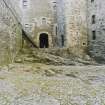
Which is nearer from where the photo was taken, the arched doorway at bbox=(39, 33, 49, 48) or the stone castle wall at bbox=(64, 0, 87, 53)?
the stone castle wall at bbox=(64, 0, 87, 53)

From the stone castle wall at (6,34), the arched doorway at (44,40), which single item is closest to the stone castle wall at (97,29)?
the arched doorway at (44,40)

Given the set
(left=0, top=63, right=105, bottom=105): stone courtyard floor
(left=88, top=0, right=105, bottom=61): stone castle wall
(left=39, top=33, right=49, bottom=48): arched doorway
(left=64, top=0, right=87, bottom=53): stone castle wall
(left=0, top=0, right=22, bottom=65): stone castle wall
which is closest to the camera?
(left=0, top=63, right=105, bottom=105): stone courtyard floor

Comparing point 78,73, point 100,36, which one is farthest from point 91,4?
point 78,73

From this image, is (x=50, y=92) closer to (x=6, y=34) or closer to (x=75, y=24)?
(x=6, y=34)

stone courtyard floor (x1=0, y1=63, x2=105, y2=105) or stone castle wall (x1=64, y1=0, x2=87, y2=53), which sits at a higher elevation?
stone castle wall (x1=64, y1=0, x2=87, y2=53)

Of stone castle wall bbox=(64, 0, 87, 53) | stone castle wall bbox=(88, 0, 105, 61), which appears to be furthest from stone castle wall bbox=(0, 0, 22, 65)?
stone castle wall bbox=(88, 0, 105, 61)

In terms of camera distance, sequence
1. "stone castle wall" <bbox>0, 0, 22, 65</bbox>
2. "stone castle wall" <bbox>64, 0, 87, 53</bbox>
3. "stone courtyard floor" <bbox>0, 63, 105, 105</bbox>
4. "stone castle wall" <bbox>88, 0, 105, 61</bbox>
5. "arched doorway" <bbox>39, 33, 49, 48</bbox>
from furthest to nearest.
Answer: "arched doorway" <bbox>39, 33, 49, 48</bbox>, "stone castle wall" <bbox>88, 0, 105, 61</bbox>, "stone castle wall" <bbox>64, 0, 87, 53</bbox>, "stone castle wall" <bbox>0, 0, 22, 65</bbox>, "stone courtyard floor" <bbox>0, 63, 105, 105</bbox>

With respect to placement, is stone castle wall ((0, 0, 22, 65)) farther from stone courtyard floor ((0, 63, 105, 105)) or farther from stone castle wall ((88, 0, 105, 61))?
stone castle wall ((88, 0, 105, 61))

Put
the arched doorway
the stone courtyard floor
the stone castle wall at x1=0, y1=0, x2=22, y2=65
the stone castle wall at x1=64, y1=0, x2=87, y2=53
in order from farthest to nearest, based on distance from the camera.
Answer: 1. the arched doorway
2. the stone castle wall at x1=64, y1=0, x2=87, y2=53
3. the stone castle wall at x1=0, y1=0, x2=22, y2=65
4. the stone courtyard floor

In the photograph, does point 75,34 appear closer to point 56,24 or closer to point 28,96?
point 56,24

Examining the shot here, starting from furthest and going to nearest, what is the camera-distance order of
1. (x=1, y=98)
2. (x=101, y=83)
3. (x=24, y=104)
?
(x=101, y=83) < (x=1, y=98) < (x=24, y=104)

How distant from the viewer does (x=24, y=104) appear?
1160cm

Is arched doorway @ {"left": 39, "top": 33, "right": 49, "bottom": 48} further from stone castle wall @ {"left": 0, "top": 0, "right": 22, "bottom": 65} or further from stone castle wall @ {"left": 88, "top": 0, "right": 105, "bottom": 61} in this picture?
stone castle wall @ {"left": 0, "top": 0, "right": 22, "bottom": 65}

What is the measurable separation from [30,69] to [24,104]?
39.1ft
